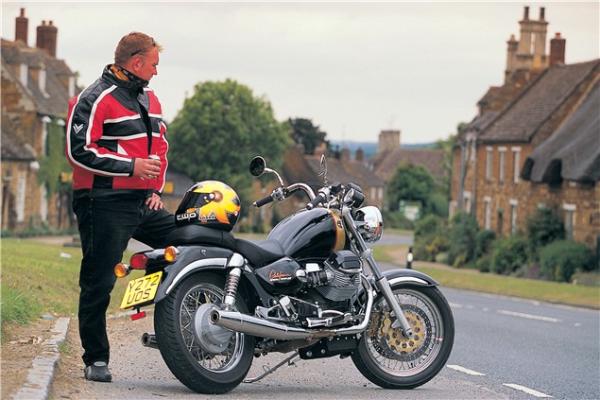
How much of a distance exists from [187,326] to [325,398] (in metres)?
1.11

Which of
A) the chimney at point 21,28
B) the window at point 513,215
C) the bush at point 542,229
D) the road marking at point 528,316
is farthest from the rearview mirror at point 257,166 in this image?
the chimney at point 21,28

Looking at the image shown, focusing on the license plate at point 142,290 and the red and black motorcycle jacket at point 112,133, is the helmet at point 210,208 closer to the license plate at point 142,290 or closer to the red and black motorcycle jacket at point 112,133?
the red and black motorcycle jacket at point 112,133

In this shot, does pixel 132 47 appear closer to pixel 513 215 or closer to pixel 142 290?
pixel 142 290

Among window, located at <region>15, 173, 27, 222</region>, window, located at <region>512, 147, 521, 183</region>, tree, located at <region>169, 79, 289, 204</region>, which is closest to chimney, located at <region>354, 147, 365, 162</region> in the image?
tree, located at <region>169, 79, 289, 204</region>

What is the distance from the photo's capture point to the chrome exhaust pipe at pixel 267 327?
9.16 m

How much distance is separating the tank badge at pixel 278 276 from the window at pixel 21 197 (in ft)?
197

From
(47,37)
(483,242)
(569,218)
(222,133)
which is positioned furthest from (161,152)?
(222,133)

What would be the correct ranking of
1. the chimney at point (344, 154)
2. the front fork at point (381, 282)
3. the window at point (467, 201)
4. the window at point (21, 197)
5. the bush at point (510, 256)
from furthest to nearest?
1. the chimney at point (344, 154)
2. the window at point (467, 201)
3. the window at point (21, 197)
4. the bush at point (510, 256)
5. the front fork at point (381, 282)

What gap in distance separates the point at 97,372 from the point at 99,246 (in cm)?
84

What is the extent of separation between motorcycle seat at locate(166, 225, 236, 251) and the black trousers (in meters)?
0.31

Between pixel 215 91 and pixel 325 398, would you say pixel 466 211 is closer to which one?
pixel 215 91

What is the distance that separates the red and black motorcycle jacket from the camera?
927cm

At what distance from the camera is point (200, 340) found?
9.14 meters

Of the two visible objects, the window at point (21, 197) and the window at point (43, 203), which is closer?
the window at point (21, 197)
